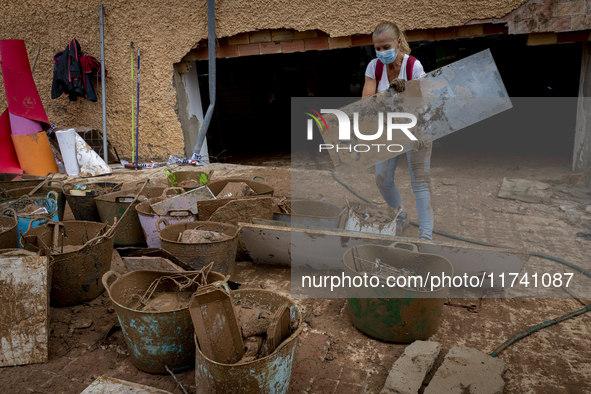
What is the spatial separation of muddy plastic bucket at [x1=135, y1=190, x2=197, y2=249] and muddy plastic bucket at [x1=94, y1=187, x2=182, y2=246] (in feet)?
0.53

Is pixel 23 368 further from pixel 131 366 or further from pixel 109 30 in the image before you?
pixel 109 30

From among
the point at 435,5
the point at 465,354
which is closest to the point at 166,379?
the point at 465,354

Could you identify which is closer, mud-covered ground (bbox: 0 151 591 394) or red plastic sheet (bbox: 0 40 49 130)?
mud-covered ground (bbox: 0 151 591 394)

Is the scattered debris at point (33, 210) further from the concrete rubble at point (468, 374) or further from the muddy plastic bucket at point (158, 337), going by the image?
the concrete rubble at point (468, 374)

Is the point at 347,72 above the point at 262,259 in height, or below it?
above

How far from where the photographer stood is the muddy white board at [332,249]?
3.13 m

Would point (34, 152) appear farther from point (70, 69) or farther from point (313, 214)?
point (313, 214)

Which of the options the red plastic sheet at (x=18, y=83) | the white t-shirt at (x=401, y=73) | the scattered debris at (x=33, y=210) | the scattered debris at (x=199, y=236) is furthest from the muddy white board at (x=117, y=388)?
the red plastic sheet at (x=18, y=83)

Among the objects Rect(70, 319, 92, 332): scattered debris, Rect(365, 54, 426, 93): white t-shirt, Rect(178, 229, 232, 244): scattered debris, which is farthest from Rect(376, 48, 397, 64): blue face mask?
Rect(70, 319, 92, 332): scattered debris

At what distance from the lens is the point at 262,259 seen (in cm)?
405

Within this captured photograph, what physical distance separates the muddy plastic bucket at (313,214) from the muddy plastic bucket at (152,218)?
0.89 meters

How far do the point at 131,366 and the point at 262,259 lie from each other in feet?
5.39

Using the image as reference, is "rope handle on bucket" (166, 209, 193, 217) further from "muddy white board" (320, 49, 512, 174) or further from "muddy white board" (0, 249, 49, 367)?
"muddy white board" (320, 49, 512, 174)

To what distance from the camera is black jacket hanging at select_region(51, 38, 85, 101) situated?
7.63 meters
